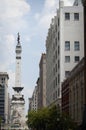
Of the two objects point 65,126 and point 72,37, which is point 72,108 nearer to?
point 65,126

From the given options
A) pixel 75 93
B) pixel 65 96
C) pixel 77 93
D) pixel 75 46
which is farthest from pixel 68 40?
pixel 77 93

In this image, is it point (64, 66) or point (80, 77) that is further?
point (64, 66)

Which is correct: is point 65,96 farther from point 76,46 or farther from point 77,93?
point 77,93

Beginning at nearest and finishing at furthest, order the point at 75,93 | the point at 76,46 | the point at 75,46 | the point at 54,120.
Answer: the point at 75,93
the point at 54,120
the point at 76,46
the point at 75,46

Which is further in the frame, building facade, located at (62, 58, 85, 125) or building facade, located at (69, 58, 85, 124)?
building facade, located at (62, 58, 85, 125)

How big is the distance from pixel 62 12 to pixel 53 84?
2514cm

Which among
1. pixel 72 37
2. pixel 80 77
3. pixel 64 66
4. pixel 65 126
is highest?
pixel 72 37

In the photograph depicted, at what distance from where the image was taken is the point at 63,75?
125 meters

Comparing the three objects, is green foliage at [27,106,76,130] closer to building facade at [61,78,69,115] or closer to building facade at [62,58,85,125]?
building facade at [62,58,85,125]

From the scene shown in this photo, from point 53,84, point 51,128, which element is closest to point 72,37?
point 53,84

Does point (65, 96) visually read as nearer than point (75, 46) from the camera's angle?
Yes

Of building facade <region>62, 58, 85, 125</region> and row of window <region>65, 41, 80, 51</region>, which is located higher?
row of window <region>65, 41, 80, 51</region>

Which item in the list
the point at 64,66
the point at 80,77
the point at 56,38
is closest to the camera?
the point at 80,77

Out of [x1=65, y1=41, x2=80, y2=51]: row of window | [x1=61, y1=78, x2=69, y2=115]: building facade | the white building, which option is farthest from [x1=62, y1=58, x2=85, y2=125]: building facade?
[x1=65, y1=41, x2=80, y2=51]: row of window
